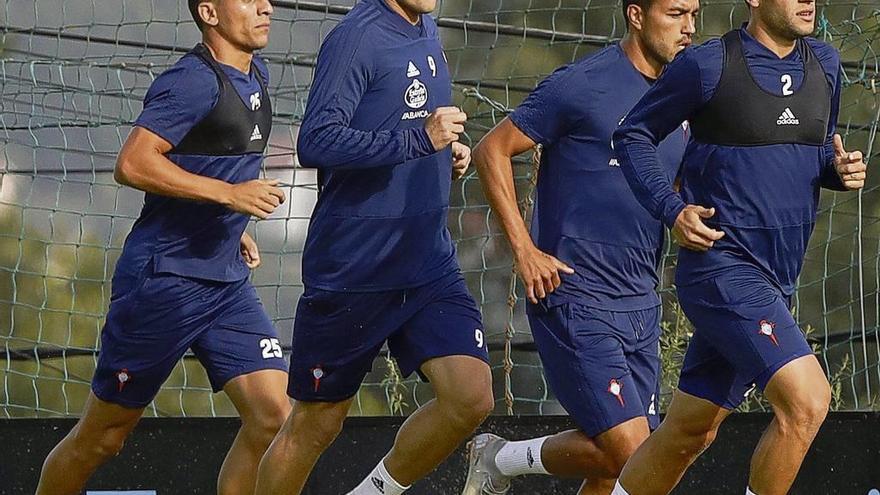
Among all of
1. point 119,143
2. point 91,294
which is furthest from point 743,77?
point 91,294

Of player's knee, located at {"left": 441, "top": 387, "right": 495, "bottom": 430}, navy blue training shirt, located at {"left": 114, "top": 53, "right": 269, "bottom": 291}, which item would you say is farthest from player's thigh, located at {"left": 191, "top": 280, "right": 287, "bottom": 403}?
player's knee, located at {"left": 441, "top": 387, "right": 495, "bottom": 430}

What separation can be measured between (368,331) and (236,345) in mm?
750

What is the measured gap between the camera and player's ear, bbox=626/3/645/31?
671 centimetres

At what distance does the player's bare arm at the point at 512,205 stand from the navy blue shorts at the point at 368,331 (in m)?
0.27

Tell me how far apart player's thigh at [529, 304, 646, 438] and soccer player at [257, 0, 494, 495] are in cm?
35

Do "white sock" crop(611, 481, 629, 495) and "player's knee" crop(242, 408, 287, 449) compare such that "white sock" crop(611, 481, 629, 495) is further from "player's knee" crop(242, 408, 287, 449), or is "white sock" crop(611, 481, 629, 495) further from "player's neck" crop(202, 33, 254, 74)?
"player's neck" crop(202, 33, 254, 74)

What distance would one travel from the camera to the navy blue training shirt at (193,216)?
264 inches

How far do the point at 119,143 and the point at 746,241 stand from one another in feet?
17.7

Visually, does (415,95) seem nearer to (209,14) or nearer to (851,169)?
(209,14)

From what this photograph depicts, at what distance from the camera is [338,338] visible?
21.1 feet

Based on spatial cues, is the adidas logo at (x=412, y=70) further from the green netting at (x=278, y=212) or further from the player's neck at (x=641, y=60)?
the green netting at (x=278, y=212)

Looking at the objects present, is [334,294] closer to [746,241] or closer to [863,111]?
[746,241]

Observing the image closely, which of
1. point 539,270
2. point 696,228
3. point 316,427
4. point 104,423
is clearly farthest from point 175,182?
point 696,228

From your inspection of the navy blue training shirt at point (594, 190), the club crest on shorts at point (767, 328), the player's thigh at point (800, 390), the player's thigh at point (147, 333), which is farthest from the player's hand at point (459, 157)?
the player's thigh at point (800, 390)
